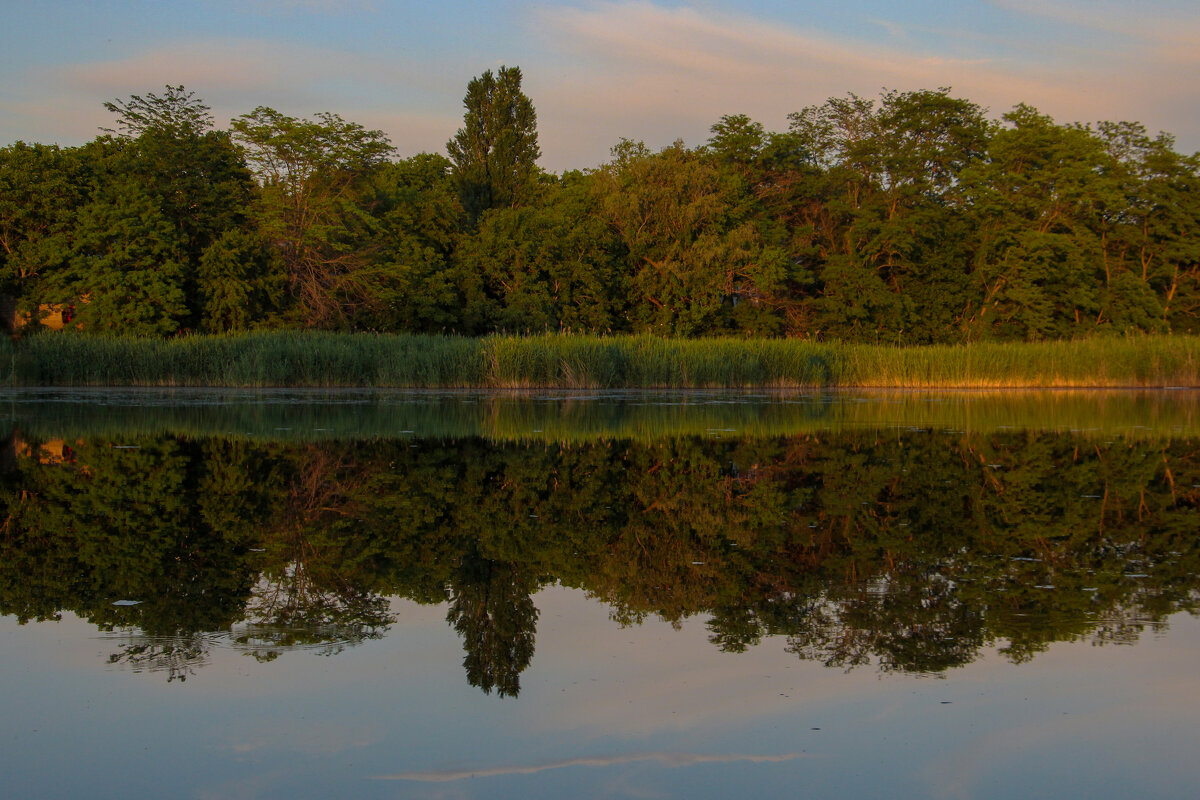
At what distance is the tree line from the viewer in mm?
29672

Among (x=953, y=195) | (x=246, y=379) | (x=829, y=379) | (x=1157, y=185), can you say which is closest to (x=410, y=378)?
(x=246, y=379)

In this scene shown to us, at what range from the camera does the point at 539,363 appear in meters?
21.1

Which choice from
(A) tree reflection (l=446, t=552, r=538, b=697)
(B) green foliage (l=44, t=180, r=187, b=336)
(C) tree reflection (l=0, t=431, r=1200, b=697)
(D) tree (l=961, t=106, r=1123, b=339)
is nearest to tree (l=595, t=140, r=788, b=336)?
(D) tree (l=961, t=106, r=1123, b=339)

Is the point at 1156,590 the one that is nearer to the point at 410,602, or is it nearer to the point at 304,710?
the point at 410,602

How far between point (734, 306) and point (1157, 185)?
608 inches

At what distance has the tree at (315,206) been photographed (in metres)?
29.7

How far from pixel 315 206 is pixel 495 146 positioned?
9.70 meters

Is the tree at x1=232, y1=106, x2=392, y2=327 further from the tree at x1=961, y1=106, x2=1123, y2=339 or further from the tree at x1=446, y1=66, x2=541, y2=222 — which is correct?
the tree at x1=961, y1=106, x2=1123, y2=339

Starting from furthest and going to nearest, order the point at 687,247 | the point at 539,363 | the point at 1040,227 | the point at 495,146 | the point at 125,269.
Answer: the point at 495,146, the point at 1040,227, the point at 687,247, the point at 125,269, the point at 539,363

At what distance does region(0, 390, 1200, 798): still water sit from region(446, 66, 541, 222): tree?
32244mm

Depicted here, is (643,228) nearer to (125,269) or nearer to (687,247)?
(687,247)

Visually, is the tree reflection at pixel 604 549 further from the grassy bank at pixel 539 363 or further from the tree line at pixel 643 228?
the tree line at pixel 643 228

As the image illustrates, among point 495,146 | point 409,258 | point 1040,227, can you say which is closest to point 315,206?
point 409,258

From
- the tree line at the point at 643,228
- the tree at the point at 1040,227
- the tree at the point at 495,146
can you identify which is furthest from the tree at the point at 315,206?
the tree at the point at 1040,227
